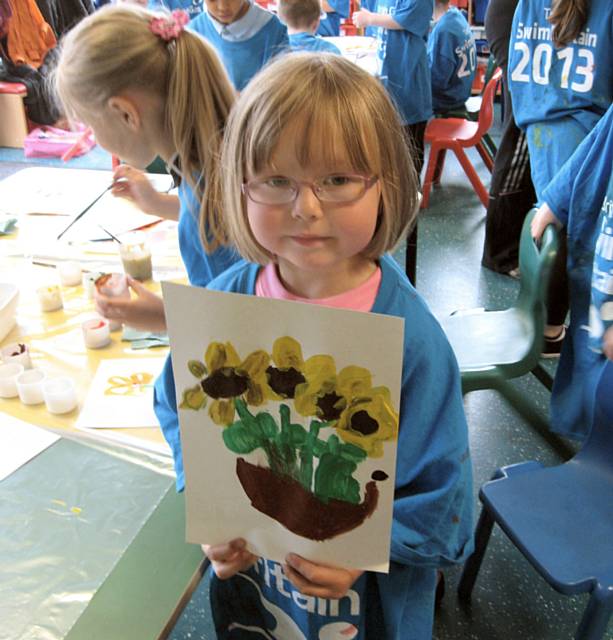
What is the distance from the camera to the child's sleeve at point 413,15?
10.9 ft

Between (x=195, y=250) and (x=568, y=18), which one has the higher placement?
(x=568, y=18)

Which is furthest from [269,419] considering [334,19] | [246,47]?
[334,19]

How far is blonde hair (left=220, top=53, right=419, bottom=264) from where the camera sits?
2.06ft

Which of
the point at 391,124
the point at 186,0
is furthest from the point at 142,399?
the point at 186,0

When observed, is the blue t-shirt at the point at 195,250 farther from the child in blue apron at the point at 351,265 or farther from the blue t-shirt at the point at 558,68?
the blue t-shirt at the point at 558,68

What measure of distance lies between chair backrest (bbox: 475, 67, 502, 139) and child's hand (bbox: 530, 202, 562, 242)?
1.99 meters

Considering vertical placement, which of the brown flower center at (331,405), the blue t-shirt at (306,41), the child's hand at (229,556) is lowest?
the child's hand at (229,556)

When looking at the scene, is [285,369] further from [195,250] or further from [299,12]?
[299,12]

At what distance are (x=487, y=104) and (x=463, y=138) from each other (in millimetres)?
229

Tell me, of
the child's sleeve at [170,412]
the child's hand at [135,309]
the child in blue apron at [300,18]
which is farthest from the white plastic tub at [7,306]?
the child in blue apron at [300,18]

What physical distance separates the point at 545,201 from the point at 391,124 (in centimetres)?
125

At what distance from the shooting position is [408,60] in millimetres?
3443

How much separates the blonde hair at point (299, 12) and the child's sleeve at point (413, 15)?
1.50 feet

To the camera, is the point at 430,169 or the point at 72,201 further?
the point at 430,169
